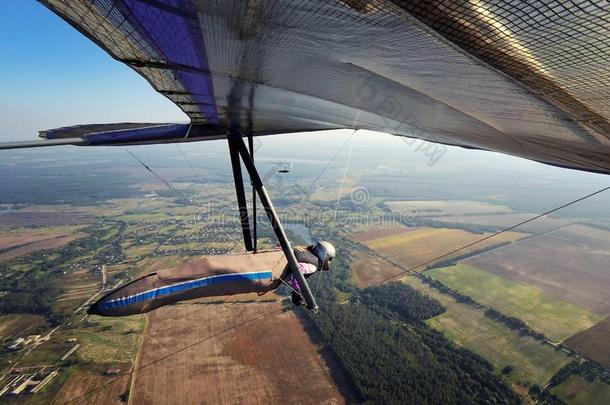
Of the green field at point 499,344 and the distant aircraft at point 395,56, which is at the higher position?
the distant aircraft at point 395,56

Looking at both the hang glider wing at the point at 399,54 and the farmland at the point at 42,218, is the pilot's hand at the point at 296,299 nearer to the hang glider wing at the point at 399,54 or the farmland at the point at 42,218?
the hang glider wing at the point at 399,54

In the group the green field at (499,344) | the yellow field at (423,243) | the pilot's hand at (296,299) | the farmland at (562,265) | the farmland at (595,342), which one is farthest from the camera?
the yellow field at (423,243)

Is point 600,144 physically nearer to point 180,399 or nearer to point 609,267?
point 180,399

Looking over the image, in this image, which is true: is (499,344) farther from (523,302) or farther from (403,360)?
(523,302)

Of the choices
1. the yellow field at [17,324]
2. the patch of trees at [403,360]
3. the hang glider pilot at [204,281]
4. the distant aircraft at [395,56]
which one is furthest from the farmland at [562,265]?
the yellow field at [17,324]

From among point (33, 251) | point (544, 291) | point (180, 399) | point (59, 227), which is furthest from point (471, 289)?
point (59, 227)

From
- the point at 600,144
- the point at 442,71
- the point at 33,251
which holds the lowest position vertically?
the point at 33,251
